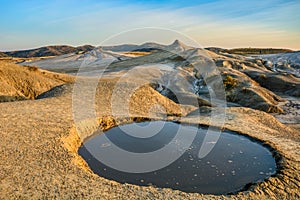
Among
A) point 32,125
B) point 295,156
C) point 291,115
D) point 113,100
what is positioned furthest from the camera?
point 291,115

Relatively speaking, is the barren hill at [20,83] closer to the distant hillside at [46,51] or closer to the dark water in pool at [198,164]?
the dark water in pool at [198,164]

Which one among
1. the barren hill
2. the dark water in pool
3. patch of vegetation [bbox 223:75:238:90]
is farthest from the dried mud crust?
patch of vegetation [bbox 223:75:238:90]

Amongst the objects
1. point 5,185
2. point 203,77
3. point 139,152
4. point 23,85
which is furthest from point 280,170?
point 203,77

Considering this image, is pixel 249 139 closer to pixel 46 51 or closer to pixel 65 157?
pixel 65 157

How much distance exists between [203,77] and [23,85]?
20881mm

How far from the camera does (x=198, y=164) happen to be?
33.4ft

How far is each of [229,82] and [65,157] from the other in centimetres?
2426

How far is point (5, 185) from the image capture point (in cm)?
748

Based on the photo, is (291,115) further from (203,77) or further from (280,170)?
(280,170)

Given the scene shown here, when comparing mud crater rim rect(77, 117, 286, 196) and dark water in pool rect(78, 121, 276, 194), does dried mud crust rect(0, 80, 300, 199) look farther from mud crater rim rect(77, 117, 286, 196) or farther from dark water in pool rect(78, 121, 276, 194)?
dark water in pool rect(78, 121, 276, 194)

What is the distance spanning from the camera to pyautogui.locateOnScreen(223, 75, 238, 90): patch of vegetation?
30.0 meters

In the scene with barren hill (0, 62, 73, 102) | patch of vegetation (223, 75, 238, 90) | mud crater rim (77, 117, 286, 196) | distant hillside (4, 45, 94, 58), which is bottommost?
mud crater rim (77, 117, 286, 196)

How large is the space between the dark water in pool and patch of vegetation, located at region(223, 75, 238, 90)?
16693mm

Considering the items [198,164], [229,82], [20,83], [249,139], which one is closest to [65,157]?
[198,164]
